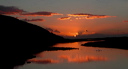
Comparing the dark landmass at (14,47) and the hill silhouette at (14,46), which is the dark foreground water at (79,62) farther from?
the hill silhouette at (14,46)

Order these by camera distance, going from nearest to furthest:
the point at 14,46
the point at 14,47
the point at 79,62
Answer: the point at 79,62 < the point at 14,47 < the point at 14,46

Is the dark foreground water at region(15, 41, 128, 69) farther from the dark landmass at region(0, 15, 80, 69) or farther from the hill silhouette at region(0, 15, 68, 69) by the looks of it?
the hill silhouette at region(0, 15, 68, 69)

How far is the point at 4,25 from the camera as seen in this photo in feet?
475

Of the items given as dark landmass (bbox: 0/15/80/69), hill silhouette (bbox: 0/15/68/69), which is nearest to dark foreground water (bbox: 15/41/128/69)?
dark landmass (bbox: 0/15/80/69)

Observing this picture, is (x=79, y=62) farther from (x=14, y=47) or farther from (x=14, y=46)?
(x=14, y=46)

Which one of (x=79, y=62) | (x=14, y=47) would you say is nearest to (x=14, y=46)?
(x=14, y=47)

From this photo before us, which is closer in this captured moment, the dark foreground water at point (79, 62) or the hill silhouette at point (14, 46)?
the dark foreground water at point (79, 62)

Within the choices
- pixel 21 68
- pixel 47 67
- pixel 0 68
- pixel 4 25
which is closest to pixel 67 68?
pixel 47 67

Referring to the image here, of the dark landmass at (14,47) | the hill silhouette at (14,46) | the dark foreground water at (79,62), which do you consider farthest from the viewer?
the hill silhouette at (14,46)

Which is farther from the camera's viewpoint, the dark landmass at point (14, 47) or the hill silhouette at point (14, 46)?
the hill silhouette at point (14, 46)

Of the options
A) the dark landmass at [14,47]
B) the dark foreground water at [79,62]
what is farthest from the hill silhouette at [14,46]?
the dark foreground water at [79,62]

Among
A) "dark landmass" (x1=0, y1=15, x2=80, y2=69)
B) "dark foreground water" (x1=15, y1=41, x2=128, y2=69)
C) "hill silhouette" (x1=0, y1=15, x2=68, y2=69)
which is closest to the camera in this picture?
"dark foreground water" (x1=15, y1=41, x2=128, y2=69)

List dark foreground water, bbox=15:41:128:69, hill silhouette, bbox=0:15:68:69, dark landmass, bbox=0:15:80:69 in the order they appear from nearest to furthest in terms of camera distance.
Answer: dark foreground water, bbox=15:41:128:69
dark landmass, bbox=0:15:80:69
hill silhouette, bbox=0:15:68:69

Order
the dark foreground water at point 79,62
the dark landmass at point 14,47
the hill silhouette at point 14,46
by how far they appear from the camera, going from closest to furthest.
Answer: the dark foreground water at point 79,62
the dark landmass at point 14,47
the hill silhouette at point 14,46
